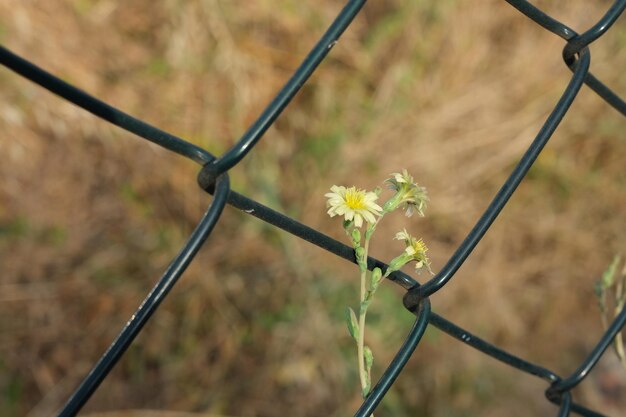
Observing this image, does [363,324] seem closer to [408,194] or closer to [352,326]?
[352,326]

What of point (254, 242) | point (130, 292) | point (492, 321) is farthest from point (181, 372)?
point (492, 321)

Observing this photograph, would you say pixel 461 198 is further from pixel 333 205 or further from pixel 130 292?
pixel 333 205

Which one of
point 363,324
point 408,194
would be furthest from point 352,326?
point 408,194

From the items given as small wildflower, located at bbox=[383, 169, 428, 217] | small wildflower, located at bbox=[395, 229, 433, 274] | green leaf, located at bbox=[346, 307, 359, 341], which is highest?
small wildflower, located at bbox=[383, 169, 428, 217]

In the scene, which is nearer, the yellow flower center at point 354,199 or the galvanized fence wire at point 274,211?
the galvanized fence wire at point 274,211

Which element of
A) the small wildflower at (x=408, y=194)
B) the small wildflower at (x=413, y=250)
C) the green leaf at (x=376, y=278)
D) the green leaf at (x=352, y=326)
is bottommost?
the green leaf at (x=352, y=326)

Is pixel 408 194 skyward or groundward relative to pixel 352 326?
skyward

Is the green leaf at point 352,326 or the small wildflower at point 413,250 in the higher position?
the small wildflower at point 413,250
